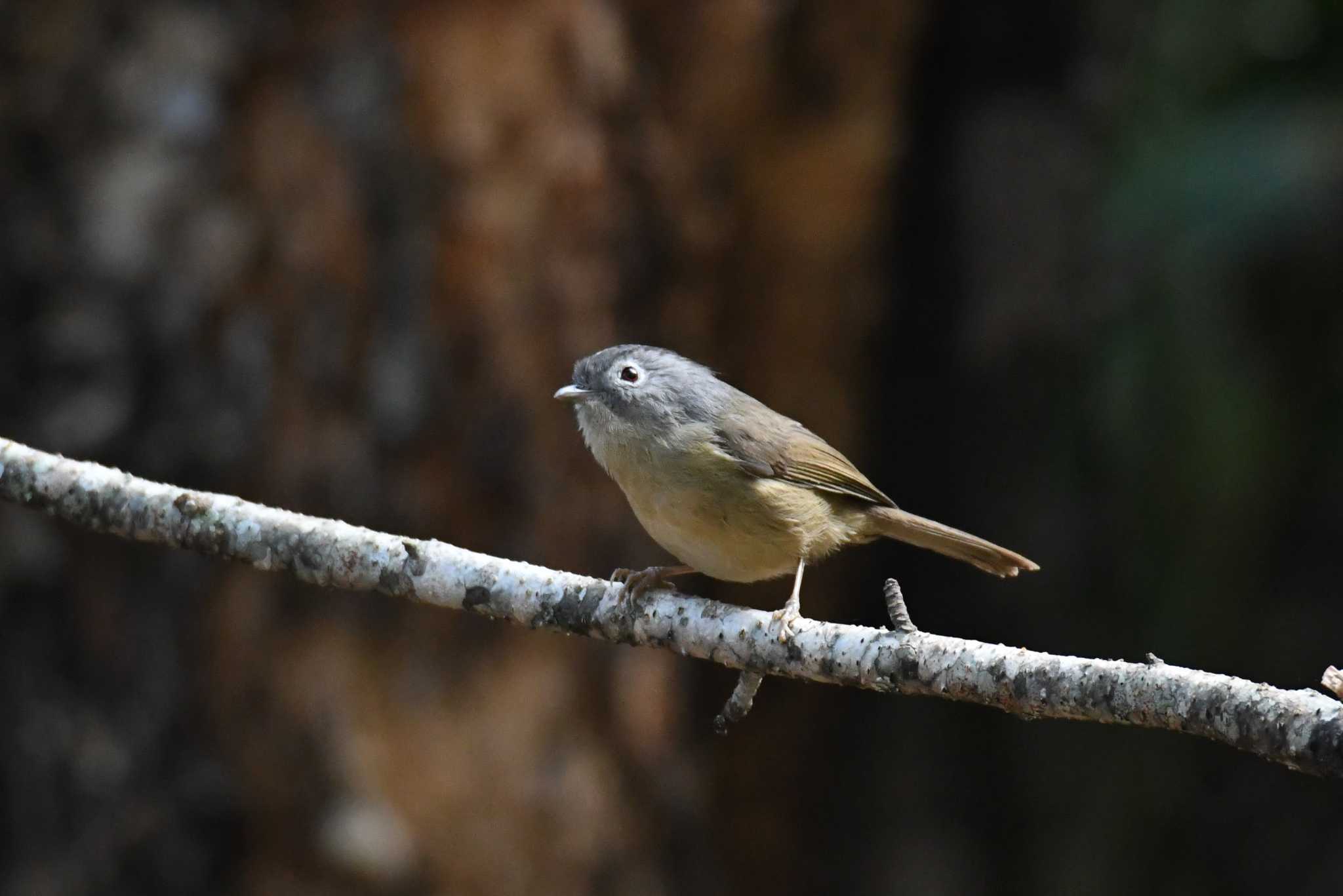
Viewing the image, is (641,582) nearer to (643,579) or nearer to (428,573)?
(643,579)

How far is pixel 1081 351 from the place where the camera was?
720 centimetres

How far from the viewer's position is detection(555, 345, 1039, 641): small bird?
420cm

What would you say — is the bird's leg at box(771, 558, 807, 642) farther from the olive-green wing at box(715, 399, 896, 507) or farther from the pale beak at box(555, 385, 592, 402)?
the pale beak at box(555, 385, 592, 402)

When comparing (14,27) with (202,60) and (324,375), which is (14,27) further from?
(324,375)

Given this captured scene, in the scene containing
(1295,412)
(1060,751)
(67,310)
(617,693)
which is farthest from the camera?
(1060,751)

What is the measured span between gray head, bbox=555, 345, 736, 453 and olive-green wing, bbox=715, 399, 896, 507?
0.10 meters

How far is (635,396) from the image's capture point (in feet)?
14.7

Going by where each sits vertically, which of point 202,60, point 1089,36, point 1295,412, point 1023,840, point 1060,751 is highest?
point 1089,36

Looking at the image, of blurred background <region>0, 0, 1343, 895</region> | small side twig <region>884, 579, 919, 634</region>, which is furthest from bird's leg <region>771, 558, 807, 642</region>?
blurred background <region>0, 0, 1343, 895</region>

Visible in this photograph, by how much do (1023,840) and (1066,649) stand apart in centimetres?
111

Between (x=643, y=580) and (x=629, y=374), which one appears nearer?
(x=643, y=580)

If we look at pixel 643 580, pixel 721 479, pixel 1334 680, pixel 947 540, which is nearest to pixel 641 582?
pixel 643 580

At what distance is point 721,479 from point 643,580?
65cm

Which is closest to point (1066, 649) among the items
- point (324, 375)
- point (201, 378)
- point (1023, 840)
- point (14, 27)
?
point (1023, 840)
